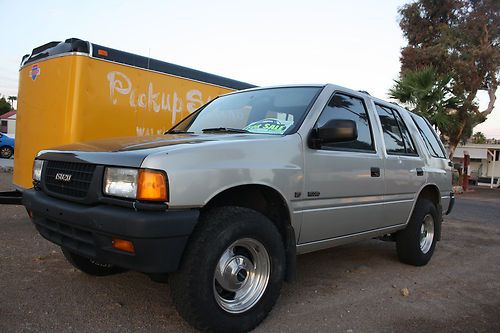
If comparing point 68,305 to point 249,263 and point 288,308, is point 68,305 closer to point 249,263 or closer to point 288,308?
point 249,263

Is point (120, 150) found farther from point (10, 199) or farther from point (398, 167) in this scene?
point (398, 167)

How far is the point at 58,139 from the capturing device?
514 centimetres

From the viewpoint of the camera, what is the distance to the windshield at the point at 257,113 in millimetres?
3653

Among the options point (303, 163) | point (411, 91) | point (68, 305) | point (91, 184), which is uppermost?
point (411, 91)

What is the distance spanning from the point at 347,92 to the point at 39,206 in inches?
114

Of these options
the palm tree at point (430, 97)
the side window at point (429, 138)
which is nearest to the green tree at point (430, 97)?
the palm tree at point (430, 97)

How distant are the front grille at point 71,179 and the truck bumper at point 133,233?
0.39ft

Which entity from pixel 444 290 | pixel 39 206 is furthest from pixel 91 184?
pixel 444 290

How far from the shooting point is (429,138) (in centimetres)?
586

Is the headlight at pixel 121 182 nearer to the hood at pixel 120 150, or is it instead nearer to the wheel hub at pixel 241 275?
the hood at pixel 120 150

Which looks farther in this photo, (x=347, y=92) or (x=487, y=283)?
(x=487, y=283)

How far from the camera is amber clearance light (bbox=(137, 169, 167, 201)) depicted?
2.54m

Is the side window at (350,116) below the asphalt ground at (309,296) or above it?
above

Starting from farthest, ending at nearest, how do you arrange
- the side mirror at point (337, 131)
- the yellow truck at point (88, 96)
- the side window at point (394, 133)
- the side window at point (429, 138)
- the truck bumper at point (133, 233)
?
the side window at point (429, 138) < the yellow truck at point (88, 96) < the side window at point (394, 133) < the side mirror at point (337, 131) < the truck bumper at point (133, 233)
